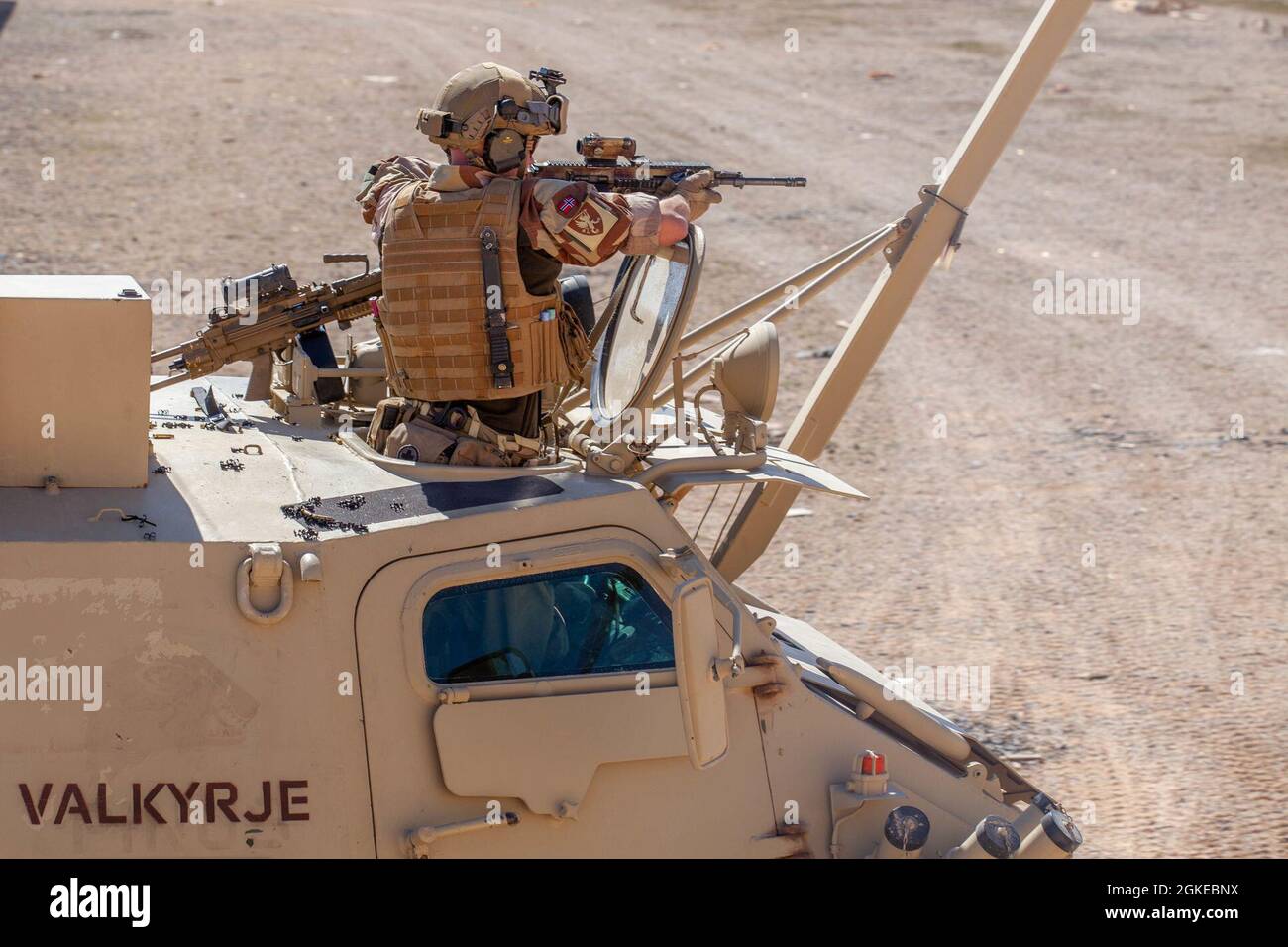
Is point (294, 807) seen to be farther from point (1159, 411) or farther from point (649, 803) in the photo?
point (1159, 411)

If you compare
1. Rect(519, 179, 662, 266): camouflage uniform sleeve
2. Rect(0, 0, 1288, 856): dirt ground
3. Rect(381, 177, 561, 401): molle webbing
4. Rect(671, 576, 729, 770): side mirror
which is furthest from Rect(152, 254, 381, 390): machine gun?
Rect(0, 0, 1288, 856): dirt ground

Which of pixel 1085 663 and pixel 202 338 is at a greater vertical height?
pixel 202 338

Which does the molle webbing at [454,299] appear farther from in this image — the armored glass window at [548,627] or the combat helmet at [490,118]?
the armored glass window at [548,627]

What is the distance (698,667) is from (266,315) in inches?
110

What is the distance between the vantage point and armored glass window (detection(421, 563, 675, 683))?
4.87m

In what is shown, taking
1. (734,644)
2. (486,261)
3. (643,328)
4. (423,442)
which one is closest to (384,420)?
(423,442)

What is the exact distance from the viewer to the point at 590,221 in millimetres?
5270

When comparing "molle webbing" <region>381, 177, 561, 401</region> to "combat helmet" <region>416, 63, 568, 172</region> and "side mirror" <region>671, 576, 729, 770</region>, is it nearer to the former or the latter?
"combat helmet" <region>416, 63, 568, 172</region>

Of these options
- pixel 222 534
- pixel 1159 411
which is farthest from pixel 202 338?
pixel 1159 411

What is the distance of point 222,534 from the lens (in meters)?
4.71

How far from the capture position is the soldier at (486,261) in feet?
17.5

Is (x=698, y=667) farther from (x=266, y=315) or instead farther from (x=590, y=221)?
(x=266, y=315)

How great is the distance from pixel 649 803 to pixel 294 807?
3.18ft

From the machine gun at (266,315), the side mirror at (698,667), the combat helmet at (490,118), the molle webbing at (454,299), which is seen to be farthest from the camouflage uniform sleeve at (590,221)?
the machine gun at (266,315)
